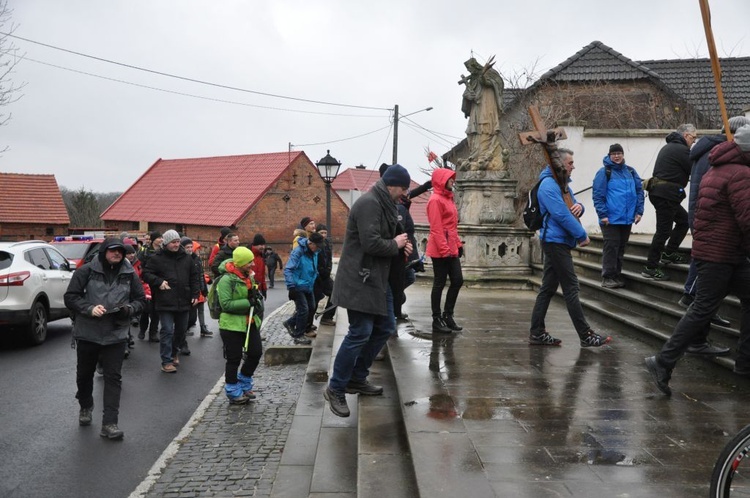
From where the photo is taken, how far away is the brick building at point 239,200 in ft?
148

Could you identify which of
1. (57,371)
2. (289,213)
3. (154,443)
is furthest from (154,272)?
(289,213)

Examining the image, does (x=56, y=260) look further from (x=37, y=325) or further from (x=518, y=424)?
(x=518, y=424)

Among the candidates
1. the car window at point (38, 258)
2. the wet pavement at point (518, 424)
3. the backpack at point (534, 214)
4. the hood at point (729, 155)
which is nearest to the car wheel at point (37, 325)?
the car window at point (38, 258)

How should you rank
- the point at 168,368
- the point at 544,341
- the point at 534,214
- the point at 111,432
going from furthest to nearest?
the point at 168,368, the point at 544,341, the point at 534,214, the point at 111,432

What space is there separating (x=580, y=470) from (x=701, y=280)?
2136 millimetres

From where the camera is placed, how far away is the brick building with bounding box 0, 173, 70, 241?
137 ft

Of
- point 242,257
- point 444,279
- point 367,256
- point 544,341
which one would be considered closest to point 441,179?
point 444,279

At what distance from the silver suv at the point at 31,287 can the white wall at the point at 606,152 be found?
393 inches

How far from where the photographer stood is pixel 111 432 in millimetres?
6797

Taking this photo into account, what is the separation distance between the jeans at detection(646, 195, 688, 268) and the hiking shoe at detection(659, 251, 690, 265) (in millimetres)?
55

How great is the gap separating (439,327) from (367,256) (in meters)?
3.07

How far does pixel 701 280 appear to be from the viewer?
5.52 m

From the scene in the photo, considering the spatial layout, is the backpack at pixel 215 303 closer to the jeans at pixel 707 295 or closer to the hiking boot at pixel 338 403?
the hiking boot at pixel 338 403

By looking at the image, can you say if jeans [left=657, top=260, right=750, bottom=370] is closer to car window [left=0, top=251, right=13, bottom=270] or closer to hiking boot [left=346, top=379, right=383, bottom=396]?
hiking boot [left=346, top=379, right=383, bottom=396]
